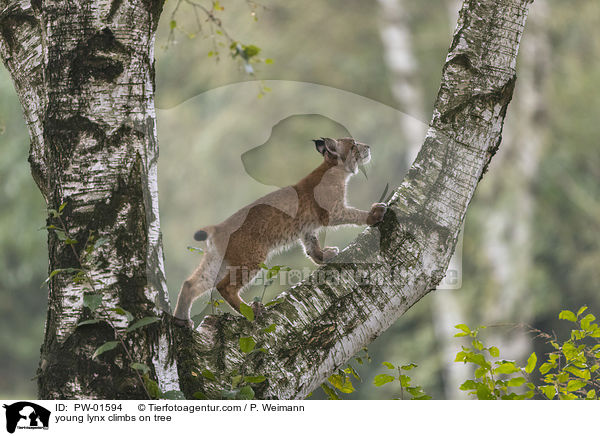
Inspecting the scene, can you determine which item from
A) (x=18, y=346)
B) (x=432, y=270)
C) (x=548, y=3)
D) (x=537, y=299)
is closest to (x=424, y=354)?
(x=537, y=299)

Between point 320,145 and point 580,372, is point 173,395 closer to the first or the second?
point 580,372

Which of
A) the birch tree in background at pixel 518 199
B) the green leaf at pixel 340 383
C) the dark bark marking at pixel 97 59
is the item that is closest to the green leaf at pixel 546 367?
the green leaf at pixel 340 383

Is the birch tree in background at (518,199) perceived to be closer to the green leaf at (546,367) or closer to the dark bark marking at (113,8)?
the green leaf at (546,367)

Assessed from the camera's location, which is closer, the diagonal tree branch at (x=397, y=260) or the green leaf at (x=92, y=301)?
the green leaf at (x=92, y=301)

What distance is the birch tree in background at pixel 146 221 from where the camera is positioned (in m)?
2.51

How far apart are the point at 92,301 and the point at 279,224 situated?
173cm

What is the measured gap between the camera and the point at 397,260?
2973 mm

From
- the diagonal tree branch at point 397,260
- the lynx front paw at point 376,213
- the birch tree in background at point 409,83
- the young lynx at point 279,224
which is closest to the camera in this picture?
the diagonal tree branch at point 397,260

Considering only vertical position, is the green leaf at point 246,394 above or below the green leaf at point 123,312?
below

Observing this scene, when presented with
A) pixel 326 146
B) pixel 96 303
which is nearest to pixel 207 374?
pixel 96 303

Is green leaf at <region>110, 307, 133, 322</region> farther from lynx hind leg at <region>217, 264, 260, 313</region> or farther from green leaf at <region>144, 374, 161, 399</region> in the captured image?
lynx hind leg at <region>217, 264, 260, 313</region>

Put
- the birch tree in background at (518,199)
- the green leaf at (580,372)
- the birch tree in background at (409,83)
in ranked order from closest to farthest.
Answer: the green leaf at (580,372)
the birch tree in background at (409,83)
the birch tree in background at (518,199)

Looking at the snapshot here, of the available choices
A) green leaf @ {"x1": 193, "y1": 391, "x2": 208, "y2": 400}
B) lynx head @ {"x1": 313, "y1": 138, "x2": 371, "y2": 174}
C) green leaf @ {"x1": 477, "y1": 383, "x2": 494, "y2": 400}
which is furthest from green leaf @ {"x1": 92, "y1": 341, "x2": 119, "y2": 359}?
lynx head @ {"x1": 313, "y1": 138, "x2": 371, "y2": 174}

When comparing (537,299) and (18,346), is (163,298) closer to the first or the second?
(537,299)
